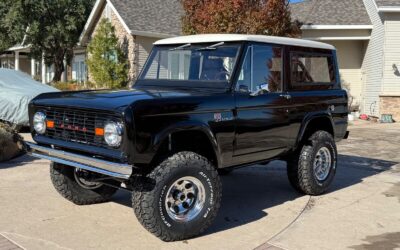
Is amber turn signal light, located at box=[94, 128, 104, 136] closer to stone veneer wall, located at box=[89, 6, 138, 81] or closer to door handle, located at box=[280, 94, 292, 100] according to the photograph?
door handle, located at box=[280, 94, 292, 100]

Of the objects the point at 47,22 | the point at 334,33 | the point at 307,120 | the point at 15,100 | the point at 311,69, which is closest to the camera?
the point at 307,120

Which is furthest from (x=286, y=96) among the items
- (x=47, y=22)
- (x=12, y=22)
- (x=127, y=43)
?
(x=12, y=22)

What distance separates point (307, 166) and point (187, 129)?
96.4 inches

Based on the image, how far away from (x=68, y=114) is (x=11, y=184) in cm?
266

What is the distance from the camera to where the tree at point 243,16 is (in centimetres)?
1516

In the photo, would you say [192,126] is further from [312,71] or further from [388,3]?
[388,3]

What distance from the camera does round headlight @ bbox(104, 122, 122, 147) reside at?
439 centimetres

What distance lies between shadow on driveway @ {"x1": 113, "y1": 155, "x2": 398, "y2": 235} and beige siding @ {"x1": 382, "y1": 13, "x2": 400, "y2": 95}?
31.2 ft

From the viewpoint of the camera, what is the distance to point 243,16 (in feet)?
50.3

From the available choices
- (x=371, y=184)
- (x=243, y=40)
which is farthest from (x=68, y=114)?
(x=371, y=184)

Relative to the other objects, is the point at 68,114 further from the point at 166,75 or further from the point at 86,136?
the point at 166,75

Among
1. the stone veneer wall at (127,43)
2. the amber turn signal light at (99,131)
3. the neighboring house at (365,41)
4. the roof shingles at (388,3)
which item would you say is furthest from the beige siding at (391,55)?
the amber turn signal light at (99,131)

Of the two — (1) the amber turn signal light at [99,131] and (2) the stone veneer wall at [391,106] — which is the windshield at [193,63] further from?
(2) the stone veneer wall at [391,106]

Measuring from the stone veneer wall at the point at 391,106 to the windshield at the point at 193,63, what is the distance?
14243 millimetres
